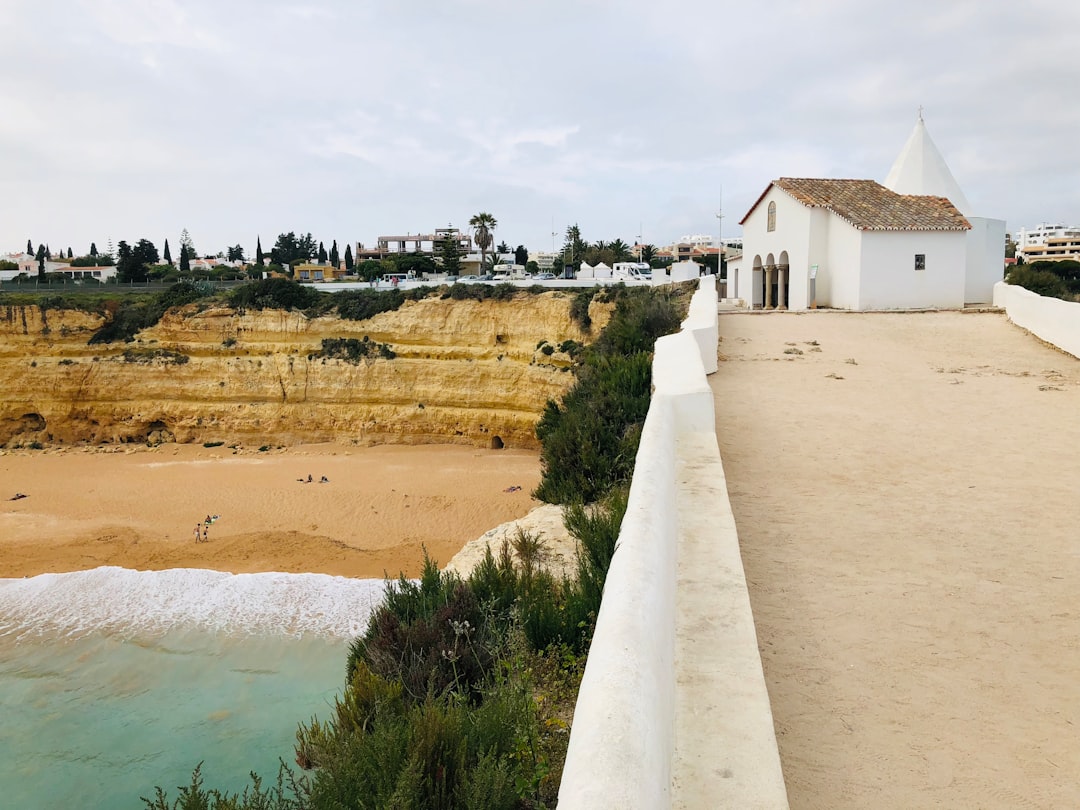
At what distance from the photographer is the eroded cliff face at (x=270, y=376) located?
93.2 ft

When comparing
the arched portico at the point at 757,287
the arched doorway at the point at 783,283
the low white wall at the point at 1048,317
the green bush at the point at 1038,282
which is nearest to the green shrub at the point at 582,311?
the arched portico at the point at 757,287

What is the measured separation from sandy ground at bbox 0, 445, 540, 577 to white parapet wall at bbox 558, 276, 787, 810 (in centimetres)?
1194

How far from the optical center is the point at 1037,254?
374 ft

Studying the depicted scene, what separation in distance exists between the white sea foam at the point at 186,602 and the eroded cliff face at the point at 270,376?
47.3ft

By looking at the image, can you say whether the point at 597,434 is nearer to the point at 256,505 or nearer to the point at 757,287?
the point at 256,505

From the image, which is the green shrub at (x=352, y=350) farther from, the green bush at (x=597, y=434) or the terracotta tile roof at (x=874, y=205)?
the green bush at (x=597, y=434)

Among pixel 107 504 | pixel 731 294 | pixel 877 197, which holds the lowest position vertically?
pixel 107 504

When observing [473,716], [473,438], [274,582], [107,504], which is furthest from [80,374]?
[473,716]

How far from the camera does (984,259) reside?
2205 cm

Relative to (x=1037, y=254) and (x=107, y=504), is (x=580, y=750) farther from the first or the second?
(x=1037, y=254)

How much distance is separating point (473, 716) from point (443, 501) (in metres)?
18.0

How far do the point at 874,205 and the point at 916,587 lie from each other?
2018 centimetres

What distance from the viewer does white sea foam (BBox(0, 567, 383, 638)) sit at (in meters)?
12.0

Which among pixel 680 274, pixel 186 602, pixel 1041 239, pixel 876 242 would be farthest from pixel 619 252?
pixel 1041 239
